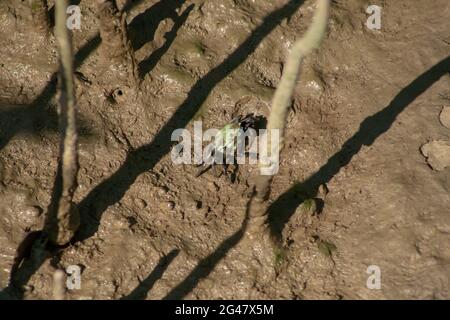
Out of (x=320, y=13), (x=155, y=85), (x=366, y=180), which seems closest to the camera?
(x=320, y=13)

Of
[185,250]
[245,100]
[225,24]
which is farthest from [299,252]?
[225,24]

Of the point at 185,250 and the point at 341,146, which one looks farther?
the point at 341,146

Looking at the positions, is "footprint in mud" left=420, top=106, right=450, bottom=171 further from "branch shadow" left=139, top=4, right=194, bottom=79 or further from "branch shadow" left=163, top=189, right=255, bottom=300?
"branch shadow" left=139, top=4, right=194, bottom=79

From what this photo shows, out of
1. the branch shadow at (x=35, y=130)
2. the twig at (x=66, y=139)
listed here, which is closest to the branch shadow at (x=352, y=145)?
the twig at (x=66, y=139)

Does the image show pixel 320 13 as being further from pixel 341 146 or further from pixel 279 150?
pixel 341 146

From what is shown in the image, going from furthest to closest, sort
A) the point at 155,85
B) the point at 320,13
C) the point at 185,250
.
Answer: the point at 155,85 < the point at 185,250 < the point at 320,13

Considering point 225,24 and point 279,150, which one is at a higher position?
point 225,24

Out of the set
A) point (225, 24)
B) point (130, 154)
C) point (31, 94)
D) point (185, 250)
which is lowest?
point (185, 250)

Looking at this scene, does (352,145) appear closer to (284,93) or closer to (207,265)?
(207,265)
